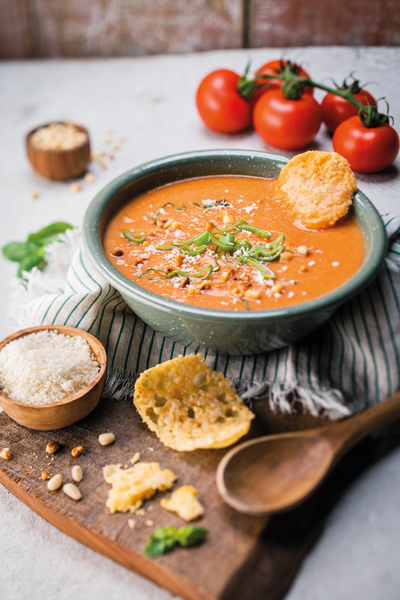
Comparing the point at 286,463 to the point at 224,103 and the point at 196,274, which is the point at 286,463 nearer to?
the point at 196,274

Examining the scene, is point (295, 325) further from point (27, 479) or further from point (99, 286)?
point (27, 479)

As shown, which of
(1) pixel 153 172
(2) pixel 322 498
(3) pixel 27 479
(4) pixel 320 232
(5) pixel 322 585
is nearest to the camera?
(5) pixel 322 585

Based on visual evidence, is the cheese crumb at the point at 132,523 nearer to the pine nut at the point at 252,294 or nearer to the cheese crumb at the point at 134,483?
the cheese crumb at the point at 134,483

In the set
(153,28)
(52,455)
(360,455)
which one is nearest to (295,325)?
(360,455)

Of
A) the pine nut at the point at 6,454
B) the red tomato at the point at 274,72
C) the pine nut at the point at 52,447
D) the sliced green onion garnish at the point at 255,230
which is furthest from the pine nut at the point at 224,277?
the red tomato at the point at 274,72

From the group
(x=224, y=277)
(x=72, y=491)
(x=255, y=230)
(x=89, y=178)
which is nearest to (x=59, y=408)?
(x=72, y=491)

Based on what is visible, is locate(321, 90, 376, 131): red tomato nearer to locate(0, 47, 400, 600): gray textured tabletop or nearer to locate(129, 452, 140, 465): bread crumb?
locate(0, 47, 400, 600): gray textured tabletop
